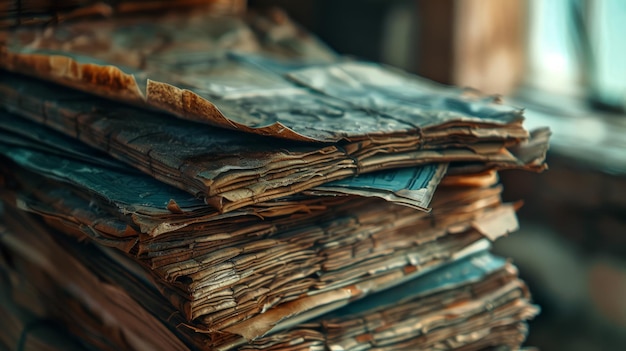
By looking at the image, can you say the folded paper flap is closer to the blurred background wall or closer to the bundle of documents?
the bundle of documents

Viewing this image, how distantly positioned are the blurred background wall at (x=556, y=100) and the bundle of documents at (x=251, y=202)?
27.1 inches

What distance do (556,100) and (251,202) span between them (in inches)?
54.0

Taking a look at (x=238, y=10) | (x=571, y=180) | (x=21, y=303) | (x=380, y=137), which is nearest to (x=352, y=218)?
(x=380, y=137)

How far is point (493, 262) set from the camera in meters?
0.98

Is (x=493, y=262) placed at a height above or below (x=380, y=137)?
below

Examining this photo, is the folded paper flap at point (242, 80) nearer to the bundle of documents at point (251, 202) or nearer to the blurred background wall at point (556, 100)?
the bundle of documents at point (251, 202)

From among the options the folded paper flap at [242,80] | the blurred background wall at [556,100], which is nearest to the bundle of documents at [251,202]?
the folded paper flap at [242,80]

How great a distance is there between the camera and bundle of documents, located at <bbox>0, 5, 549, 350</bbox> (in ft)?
2.40

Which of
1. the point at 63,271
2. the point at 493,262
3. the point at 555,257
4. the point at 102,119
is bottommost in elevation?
the point at 555,257

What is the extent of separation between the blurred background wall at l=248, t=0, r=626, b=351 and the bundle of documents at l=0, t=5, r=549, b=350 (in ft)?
2.26

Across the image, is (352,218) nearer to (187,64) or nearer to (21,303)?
(187,64)

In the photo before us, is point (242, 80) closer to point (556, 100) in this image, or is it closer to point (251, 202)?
point (251, 202)

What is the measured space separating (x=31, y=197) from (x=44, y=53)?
214mm

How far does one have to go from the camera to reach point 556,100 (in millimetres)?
1882
